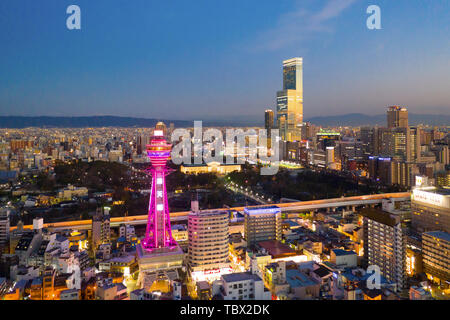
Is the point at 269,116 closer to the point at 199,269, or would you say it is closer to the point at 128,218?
the point at 128,218

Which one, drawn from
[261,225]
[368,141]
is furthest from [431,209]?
[368,141]

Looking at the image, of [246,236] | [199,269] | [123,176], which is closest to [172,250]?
[199,269]

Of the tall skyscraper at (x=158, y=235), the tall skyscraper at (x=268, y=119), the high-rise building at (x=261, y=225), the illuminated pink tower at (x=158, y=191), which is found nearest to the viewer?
the tall skyscraper at (x=158, y=235)

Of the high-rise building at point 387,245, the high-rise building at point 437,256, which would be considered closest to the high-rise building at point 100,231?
the high-rise building at point 387,245

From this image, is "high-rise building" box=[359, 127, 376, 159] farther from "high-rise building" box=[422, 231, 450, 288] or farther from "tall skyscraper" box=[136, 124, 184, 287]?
"tall skyscraper" box=[136, 124, 184, 287]

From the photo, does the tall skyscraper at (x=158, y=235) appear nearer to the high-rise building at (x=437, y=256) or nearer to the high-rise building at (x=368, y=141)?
the high-rise building at (x=437, y=256)
